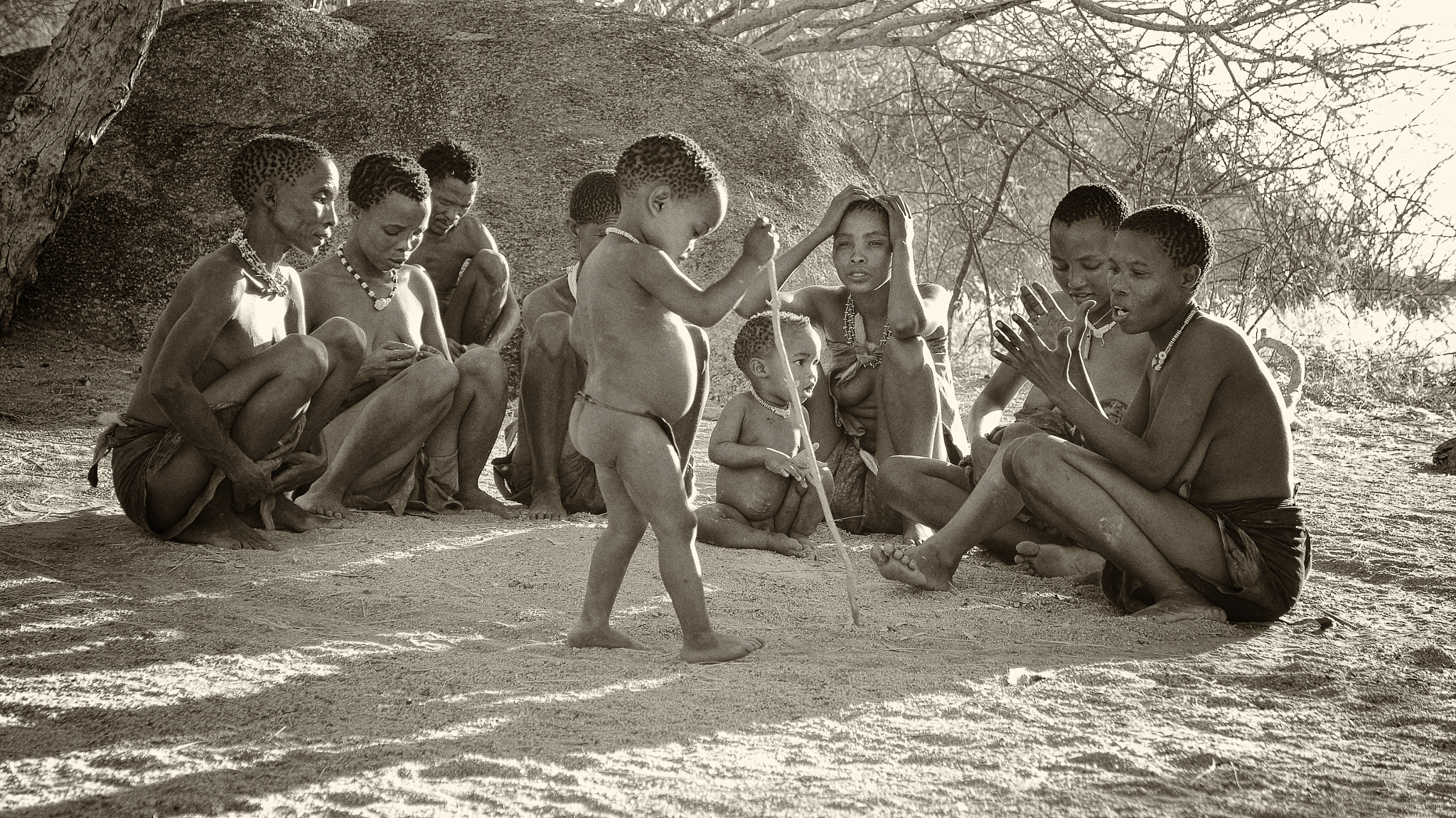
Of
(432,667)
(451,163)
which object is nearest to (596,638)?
(432,667)

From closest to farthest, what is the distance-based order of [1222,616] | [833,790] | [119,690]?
1. [833,790]
2. [119,690]
3. [1222,616]

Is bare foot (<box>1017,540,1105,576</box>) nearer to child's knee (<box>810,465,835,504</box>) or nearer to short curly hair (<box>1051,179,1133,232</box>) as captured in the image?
child's knee (<box>810,465,835,504</box>)

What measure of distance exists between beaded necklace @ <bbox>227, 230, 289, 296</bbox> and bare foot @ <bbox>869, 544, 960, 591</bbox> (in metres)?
2.22

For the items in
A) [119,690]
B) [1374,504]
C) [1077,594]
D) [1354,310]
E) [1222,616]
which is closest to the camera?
[119,690]

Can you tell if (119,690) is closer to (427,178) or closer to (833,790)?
(833,790)

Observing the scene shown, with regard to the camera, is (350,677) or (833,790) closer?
(833,790)

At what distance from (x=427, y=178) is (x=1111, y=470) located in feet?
9.28

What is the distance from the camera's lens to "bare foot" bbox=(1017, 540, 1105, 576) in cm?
419

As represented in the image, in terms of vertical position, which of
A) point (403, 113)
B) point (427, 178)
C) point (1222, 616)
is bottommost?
point (1222, 616)

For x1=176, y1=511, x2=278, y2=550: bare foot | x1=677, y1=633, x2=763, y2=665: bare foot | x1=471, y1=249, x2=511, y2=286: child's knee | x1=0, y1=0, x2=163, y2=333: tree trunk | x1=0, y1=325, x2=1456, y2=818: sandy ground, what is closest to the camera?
x1=0, y1=325, x2=1456, y2=818: sandy ground

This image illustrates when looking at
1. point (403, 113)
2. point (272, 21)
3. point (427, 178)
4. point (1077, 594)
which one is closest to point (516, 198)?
point (403, 113)

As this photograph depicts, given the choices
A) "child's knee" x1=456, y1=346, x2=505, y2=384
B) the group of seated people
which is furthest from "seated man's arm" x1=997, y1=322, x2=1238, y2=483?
"child's knee" x1=456, y1=346, x2=505, y2=384

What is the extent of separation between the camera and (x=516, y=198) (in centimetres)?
798

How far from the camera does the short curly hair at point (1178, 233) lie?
3.52 m
